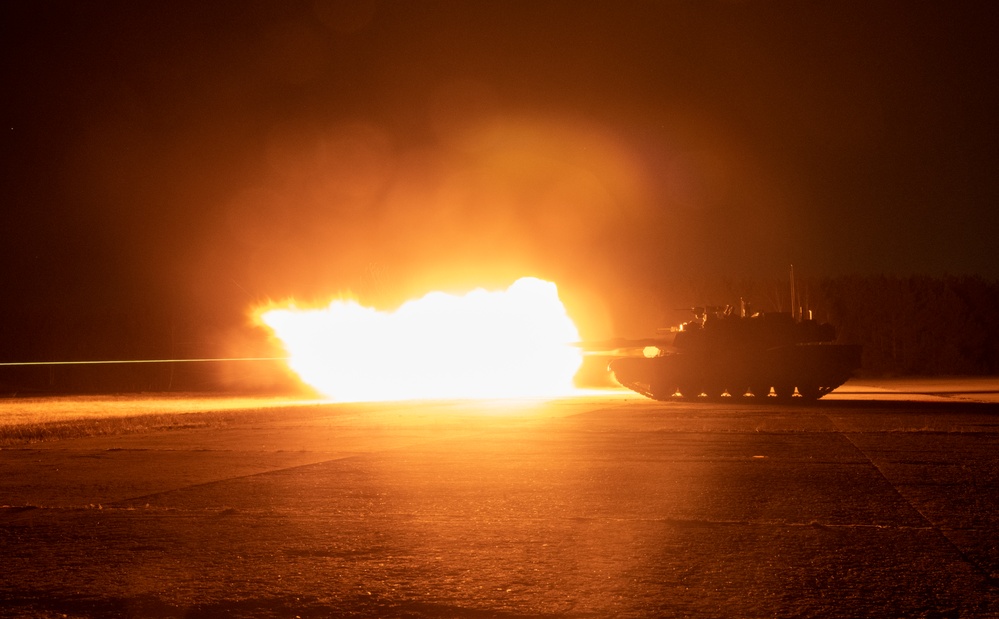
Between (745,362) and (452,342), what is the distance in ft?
67.8

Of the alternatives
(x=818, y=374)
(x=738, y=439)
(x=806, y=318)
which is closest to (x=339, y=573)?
(x=738, y=439)

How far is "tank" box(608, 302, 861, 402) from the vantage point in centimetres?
2834

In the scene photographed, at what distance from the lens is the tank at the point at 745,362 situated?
28.3 metres

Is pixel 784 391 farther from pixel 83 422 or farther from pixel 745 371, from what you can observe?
pixel 83 422

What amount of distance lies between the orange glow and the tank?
1637 cm

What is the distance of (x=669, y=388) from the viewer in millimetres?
30047

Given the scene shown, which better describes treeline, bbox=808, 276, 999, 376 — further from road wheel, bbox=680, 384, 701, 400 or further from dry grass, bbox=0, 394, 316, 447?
dry grass, bbox=0, 394, 316, 447

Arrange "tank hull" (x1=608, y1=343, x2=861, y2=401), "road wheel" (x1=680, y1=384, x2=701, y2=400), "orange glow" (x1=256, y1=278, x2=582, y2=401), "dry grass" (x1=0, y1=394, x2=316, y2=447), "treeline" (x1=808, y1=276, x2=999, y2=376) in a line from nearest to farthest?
"dry grass" (x1=0, y1=394, x2=316, y2=447) → "tank hull" (x1=608, y1=343, x2=861, y2=401) → "road wheel" (x1=680, y1=384, x2=701, y2=400) → "orange glow" (x1=256, y1=278, x2=582, y2=401) → "treeline" (x1=808, y1=276, x2=999, y2=376)

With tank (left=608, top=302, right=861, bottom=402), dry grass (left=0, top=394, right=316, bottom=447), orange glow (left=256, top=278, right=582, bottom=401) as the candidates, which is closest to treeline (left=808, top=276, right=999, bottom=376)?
orange glow (left=256, top=278, right=582, bottom=401)

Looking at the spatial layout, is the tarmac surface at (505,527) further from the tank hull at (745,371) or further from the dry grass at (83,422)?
the tank hull at (745,371)

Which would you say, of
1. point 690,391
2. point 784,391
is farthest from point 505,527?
point 784,391

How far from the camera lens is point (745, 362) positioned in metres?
29.4

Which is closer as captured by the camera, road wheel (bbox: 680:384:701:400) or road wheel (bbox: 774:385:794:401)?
road wheel (bbox: 774:385:794:401)

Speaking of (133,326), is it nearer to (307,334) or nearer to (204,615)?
(307,334)
